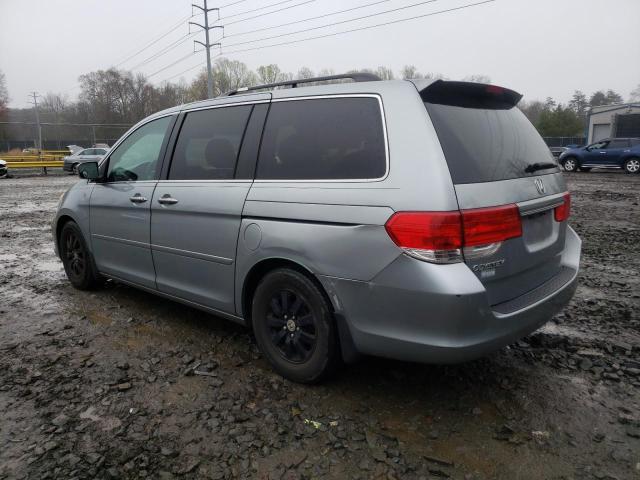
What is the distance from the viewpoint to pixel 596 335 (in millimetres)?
3740

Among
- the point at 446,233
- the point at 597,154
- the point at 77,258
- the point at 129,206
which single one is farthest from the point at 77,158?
the point at 446,233

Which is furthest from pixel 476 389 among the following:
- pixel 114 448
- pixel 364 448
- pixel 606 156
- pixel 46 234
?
pixel 606 156

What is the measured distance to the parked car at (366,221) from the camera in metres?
2.35

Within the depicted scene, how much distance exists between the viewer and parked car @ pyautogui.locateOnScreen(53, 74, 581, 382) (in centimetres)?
235

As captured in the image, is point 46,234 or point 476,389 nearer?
point 476,389

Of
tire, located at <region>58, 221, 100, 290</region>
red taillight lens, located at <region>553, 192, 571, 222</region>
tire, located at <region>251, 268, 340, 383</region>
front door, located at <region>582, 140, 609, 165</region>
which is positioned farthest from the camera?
front door, located at <region>582, 140, 609, 165</region>

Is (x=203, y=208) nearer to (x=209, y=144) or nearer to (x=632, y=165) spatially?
(x=209, y=144)

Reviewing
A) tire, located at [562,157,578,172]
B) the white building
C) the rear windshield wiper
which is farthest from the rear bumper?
the white building

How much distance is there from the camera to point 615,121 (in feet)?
121

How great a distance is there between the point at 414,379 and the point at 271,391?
0.93 metres

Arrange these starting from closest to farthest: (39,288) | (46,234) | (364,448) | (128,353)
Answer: (364,448)
(128,353)
(39,288)
(46,234)

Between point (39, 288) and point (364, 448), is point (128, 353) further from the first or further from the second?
point (39, 288)

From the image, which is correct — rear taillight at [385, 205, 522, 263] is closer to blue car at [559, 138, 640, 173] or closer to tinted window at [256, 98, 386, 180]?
tinted window at [256, 98, 386, 180]

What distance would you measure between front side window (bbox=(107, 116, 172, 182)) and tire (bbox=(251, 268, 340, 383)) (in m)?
1.65
